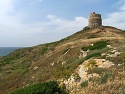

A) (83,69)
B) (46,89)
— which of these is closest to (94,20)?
(83,69)

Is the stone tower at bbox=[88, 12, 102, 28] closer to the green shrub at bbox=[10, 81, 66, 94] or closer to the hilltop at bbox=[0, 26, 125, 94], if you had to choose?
the hilltop at bbox=[0, 26, 125, 94]

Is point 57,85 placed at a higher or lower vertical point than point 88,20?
lower

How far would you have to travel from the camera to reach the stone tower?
64.7 meters

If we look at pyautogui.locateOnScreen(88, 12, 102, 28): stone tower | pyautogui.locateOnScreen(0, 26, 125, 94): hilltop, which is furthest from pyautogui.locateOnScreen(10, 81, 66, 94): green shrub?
pyautogui.locateOnScreen(88, 12, 102, 28): stone tower

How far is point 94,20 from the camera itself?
65812mm

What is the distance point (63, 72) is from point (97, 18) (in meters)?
52.2

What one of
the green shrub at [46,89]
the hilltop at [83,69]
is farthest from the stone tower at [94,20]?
the green shrub at [46,89]

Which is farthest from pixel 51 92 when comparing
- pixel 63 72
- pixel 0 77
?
pixel 0 77

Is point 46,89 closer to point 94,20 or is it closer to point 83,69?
point 83,69

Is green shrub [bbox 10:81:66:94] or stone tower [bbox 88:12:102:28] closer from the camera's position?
green shrub [bbox 10:81:66:94]

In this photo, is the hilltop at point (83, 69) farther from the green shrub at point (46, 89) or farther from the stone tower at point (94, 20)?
the stone tower at point (94, 20)

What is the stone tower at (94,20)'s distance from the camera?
64713 mm

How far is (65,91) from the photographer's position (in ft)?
38.4

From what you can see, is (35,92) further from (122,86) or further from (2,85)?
(2,85)
